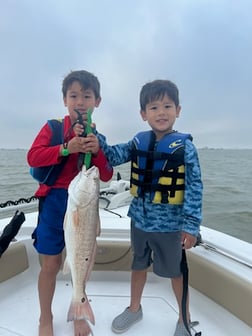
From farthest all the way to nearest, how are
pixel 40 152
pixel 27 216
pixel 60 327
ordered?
1. pixel 27 216
2. pixel 60 327
3. pixel 40 152

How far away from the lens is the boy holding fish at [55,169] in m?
1.92

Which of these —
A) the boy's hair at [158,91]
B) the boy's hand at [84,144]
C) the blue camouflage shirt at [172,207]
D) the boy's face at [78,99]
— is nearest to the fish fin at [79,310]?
the blue camouflage shirt at [172,207]

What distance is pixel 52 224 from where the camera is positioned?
6.70 feet

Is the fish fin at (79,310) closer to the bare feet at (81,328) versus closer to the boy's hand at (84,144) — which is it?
the bare feet at (81,328)

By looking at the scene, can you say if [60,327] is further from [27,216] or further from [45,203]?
[27,216]

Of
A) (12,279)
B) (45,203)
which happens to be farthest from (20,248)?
(45,203)

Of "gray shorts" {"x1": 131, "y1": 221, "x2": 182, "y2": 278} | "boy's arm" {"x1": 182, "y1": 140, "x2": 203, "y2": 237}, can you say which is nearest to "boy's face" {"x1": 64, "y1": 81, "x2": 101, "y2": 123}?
"boy's arm" {"x1": 182, "y1": 140, "x2": 203, "y2": 237}

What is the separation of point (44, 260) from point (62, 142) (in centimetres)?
81

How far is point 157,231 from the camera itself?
84.0 inches

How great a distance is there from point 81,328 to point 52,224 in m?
0.80

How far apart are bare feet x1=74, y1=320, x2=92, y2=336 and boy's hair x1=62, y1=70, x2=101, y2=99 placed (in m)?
1.60

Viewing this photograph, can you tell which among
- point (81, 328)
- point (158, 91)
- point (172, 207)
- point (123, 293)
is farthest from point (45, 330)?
point (158, 91)

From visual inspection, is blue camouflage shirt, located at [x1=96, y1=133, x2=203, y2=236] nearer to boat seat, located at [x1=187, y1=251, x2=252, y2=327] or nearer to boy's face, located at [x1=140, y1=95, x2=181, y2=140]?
boy's face, located at [x1=140, y1=95, x2=181, y2=140]

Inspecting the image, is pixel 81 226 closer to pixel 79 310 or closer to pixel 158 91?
pixel 79 310
